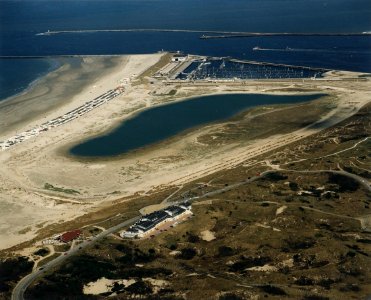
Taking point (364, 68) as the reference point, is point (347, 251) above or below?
below

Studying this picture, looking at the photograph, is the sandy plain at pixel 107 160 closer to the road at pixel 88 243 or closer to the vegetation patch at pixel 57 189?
the vegetation patch at pixel 57 189

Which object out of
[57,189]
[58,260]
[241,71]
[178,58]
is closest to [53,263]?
[58,260]

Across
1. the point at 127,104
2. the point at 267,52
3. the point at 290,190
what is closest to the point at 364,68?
the point at 267,52

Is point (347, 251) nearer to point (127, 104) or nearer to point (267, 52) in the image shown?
point (127, 104)

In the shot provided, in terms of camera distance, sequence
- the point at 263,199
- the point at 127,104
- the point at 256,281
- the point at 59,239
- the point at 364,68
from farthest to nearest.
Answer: the point at 364,68
the point at 127,104
the point at 263,199
the point at 59,239
the point at 256,281

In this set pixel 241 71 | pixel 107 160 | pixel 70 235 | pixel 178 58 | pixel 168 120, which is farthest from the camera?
pixel 178 58

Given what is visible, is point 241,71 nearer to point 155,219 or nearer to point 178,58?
point 178,58
